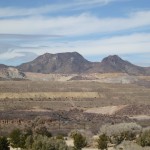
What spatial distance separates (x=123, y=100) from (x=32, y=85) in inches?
1180

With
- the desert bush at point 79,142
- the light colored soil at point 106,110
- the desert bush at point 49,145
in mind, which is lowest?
the light colored soil at point 106,110

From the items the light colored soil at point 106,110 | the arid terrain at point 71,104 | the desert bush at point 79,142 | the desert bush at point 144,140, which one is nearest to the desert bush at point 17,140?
the desert bush at point 79,142

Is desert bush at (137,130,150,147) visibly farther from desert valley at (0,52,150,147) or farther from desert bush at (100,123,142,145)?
desert valley at (0,52,150,147)

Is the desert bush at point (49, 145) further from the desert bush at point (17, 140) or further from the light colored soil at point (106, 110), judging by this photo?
the light colored soil at point (106, 110)

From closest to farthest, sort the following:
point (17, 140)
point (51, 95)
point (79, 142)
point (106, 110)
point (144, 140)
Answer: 1. point (144, 140)
2. point (17, 140)
3. point (79, 142)
4. point (106, 110)
5. point (51, 95)

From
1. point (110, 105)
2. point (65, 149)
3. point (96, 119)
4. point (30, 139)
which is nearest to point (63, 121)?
point (96, 119)

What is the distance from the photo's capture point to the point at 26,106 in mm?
100875

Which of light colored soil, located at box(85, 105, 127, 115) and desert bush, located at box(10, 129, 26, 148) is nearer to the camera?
desert bush, located at box(10, 129, 26, 148)

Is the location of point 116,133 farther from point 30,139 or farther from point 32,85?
point 32,85

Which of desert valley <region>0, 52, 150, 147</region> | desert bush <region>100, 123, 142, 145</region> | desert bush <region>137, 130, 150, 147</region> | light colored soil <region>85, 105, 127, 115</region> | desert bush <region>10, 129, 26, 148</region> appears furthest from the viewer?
light colored soil <region>85, 105, 127, 115</region>

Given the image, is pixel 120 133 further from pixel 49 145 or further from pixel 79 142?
pixel 49 145

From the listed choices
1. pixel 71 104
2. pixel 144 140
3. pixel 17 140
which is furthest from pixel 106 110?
pixel 144 140

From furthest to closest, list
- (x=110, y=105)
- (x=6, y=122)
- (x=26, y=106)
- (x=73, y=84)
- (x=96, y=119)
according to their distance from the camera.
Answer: (x=73, y=84) < (x=110, y=105) < (x=26, y=106) < (x=96, y=119) < (x=6, y=122)

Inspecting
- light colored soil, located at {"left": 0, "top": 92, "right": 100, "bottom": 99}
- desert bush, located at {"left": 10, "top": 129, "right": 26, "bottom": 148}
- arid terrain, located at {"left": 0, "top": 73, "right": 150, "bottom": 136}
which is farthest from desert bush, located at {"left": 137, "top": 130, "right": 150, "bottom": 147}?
light colored soil, located at {"left": 0, "top": 92, "right": 100, "bottom": 99}
